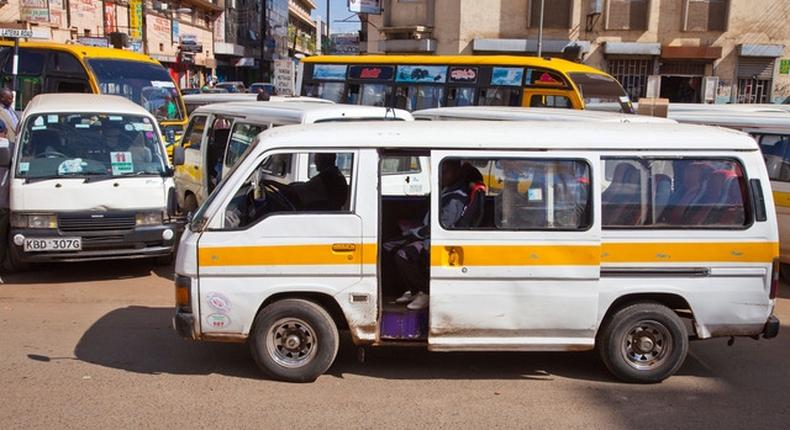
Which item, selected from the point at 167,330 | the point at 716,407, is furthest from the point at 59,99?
the point at 716,407

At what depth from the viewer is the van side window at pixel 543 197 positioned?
17.6 feet

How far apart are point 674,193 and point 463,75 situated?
37.1ft

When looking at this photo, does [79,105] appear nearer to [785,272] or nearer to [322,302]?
[322,302]

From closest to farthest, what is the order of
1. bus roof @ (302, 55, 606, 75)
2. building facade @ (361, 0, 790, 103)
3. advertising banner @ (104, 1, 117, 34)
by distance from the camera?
bus roof @ (302, 55, 606, 75) < building facade @ (361, 0, 790, 103) < advertising banner @ (104, 1, 117, 34)

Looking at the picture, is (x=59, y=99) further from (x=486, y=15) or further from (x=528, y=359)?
(x=486, y=15)

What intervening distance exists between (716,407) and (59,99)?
26.8 ft

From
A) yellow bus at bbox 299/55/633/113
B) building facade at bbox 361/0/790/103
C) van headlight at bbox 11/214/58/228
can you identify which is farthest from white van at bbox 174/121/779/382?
building facade at bbox 361/0/790/103

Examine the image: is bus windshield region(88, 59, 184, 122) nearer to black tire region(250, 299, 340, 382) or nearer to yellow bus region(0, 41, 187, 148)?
yellow bus region(0, 41, 187, 148)

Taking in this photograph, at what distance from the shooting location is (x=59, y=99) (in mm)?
9383

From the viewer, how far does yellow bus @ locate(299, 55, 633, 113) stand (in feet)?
48.5

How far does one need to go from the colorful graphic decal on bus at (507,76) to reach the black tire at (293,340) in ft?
36.4

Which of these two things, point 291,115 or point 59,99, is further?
point 59,99

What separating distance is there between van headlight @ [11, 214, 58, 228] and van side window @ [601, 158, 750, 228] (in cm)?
592

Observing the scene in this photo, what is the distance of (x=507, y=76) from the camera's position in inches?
618
